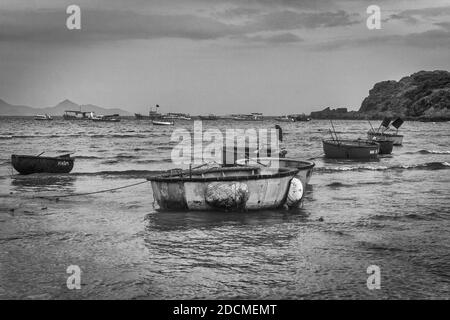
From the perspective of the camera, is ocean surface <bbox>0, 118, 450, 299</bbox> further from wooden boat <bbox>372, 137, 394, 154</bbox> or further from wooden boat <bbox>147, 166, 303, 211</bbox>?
wooden boat <bbox>372, 137, 394, 154</bbox>

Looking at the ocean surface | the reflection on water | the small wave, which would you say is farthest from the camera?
the small wave

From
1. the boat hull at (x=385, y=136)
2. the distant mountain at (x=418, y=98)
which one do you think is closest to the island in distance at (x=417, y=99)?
the distant mountain at (x=418, y=98)

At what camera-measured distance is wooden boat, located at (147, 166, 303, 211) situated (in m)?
11.9

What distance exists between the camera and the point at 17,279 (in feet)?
24.3

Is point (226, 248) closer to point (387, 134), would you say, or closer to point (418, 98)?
point (387, 134)

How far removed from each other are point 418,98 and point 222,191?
495 ft

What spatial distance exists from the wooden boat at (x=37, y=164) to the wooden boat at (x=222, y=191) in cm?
1156

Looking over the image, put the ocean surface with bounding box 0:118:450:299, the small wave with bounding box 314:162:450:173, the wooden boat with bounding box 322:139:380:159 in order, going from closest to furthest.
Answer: the ocean surface with bounding box 0:118:450:299
the small wave with bounding box 314:162:450:173
the wooden boat with bounding box 322:139:380:159

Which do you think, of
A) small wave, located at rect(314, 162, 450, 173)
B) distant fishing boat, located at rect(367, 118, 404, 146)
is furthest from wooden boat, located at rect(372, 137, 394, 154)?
small wave, located at rect(314, 162, 450, 173)

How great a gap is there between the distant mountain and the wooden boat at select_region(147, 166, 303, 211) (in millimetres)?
121177

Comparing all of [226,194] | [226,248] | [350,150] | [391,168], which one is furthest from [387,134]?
[226,248]

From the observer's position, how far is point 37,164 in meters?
22.0

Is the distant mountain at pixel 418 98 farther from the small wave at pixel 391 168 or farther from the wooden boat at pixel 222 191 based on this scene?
the wooden boat at pixel 222 191
